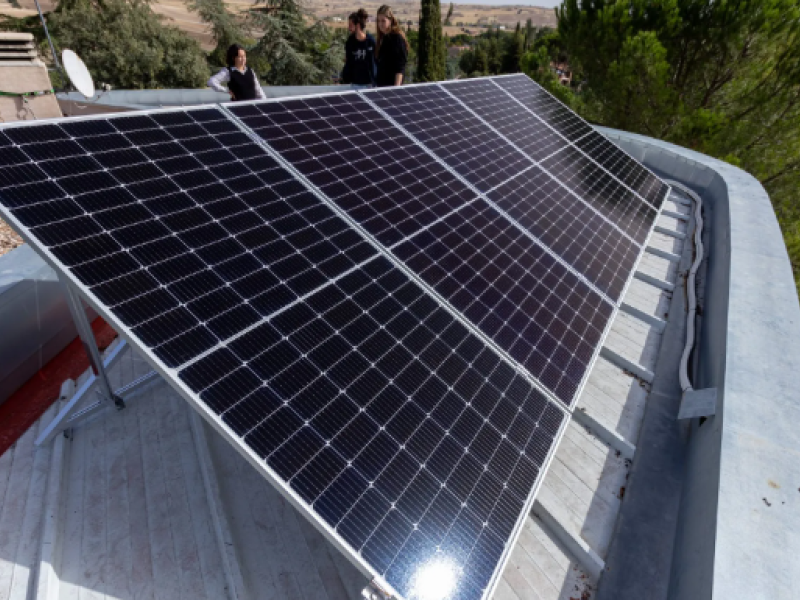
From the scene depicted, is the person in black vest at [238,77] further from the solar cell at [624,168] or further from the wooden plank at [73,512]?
the solar cell at [624,168]

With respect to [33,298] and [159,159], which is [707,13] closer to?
[159,159]

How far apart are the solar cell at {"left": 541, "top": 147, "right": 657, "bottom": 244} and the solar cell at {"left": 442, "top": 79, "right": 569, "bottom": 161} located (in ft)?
1.55

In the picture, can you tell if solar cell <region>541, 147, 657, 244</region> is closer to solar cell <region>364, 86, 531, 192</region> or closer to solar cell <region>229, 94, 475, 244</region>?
solar cell <region>364, 86, 531, 192</region>

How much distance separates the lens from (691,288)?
9477 mm

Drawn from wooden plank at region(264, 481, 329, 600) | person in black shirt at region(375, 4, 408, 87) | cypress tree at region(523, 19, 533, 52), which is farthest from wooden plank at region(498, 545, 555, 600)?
cypress tree at region(523, 19, 533, 52)

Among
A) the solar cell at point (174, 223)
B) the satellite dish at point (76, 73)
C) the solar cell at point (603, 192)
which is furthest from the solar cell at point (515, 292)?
the satellite dish at point (76, 73)

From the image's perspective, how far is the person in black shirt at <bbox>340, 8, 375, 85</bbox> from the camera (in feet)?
39.0

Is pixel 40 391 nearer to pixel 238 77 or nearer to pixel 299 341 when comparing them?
pixel 299 341

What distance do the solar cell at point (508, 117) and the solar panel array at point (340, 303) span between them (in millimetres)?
3967

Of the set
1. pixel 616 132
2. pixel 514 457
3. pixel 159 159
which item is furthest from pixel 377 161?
pixel 616 132

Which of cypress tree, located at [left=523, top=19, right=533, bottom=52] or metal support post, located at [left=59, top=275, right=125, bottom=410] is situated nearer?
metal support post, located at [left=59, top=275, right=125, bottom=410]

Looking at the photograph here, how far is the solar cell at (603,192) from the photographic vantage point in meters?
10.1

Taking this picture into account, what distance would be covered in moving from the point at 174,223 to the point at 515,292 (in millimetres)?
4676

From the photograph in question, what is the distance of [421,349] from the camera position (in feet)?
17.0
